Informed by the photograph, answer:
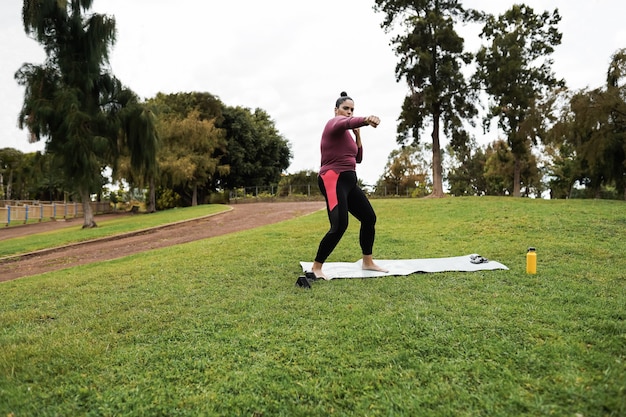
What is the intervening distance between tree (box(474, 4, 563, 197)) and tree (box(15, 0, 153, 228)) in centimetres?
2036

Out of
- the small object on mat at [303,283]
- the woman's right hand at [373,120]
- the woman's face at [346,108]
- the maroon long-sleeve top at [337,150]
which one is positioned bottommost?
the small object on mat at [303,283]

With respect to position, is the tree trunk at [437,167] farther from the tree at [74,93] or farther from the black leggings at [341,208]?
the black leggings at [341,208]

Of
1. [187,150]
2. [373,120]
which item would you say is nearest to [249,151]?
[187,150]

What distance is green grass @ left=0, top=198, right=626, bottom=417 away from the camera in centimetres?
201

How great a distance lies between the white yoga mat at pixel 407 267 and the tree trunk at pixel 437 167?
17.2 meters

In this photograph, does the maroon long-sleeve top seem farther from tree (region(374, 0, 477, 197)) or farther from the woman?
tree (region(374, 0, 477, 197))

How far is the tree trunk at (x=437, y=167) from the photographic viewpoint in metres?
22.0

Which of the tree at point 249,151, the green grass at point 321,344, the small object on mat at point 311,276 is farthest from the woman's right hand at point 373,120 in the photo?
the tree at point 249,151

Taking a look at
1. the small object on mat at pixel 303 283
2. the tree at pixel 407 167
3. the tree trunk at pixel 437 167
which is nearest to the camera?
the small object on mat at pixel 303 283

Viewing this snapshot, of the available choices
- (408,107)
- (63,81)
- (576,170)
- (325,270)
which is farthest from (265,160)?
(325,270)

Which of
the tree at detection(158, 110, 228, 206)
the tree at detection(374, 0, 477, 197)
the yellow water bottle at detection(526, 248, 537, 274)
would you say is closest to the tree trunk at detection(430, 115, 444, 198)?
the tree at detection(374, 0, 477, 197)

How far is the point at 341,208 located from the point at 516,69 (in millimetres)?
23447

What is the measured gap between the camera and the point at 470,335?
8.81ft

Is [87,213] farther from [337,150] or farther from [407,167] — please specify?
[407,167]
